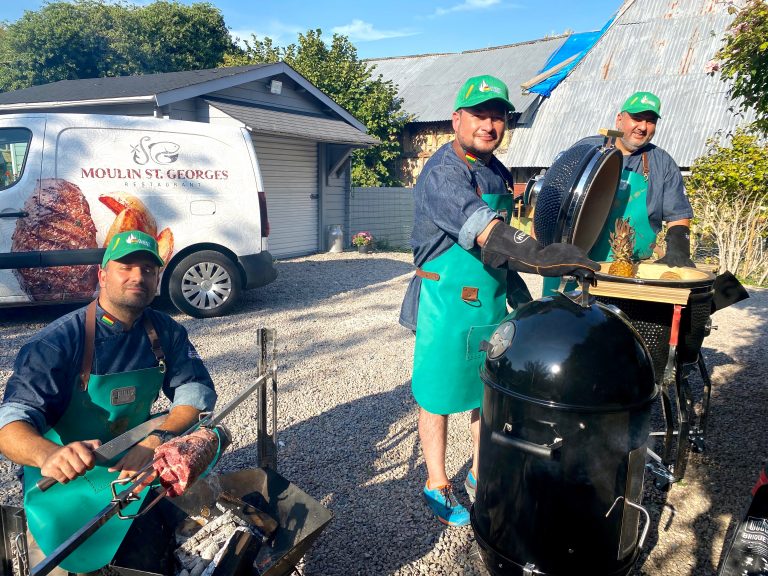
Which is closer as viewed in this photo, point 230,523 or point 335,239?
point 230,523

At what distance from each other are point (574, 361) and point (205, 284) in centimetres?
574

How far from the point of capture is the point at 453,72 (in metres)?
23.6

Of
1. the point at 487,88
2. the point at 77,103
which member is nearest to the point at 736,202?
the point at 487,88

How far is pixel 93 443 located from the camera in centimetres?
183

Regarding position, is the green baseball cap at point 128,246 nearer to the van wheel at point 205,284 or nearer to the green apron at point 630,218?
the green apron at point 630,218

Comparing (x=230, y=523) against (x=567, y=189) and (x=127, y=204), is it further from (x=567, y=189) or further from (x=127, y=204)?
(x=127, y=204)

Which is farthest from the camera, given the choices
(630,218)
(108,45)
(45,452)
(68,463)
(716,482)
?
(108,45)

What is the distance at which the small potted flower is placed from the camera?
43.1ft

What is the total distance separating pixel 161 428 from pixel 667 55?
63.7 feet

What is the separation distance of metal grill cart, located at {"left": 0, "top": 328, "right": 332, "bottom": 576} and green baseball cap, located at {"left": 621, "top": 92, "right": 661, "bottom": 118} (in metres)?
2.71

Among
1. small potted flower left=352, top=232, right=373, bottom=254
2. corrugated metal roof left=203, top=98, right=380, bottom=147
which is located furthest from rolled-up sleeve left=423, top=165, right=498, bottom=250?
small potted flower left=352, top=232, right=373, bottom=254

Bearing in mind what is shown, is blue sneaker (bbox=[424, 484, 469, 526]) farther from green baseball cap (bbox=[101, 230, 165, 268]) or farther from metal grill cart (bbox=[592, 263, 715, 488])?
green baseball cap (bbox=[101, 230, 165, 268])

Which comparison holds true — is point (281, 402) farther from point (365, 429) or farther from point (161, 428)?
point (161, 428)

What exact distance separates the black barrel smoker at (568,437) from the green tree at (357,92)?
686 inches
